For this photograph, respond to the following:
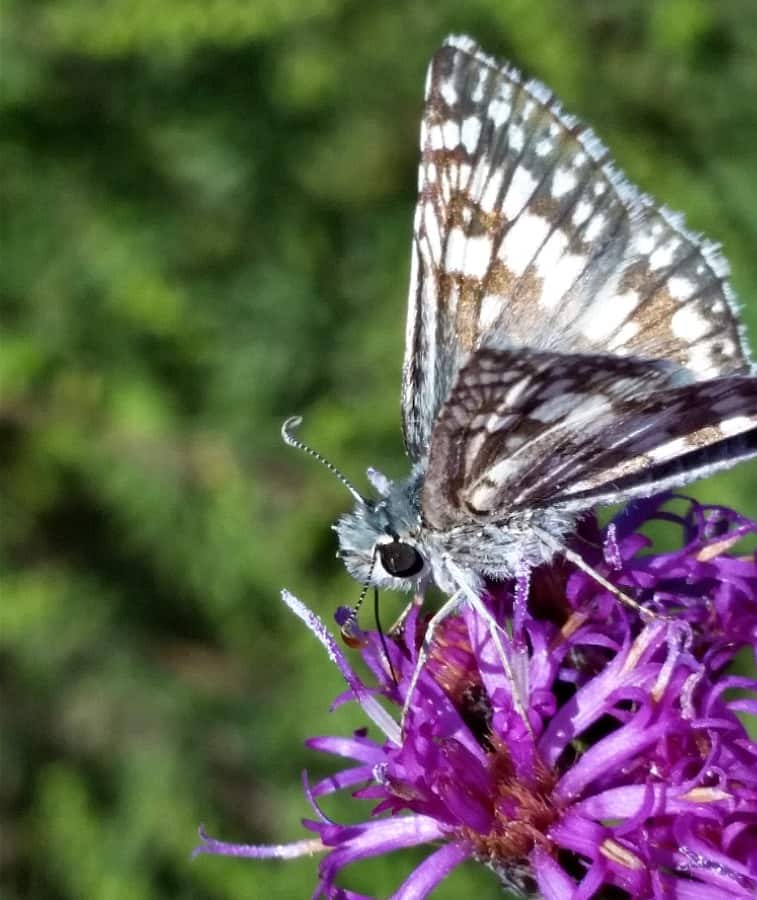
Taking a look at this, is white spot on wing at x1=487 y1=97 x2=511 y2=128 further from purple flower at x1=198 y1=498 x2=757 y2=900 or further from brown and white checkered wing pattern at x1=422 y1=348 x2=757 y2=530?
purple flower at x1=198 y1=498 x2=757 y2=900

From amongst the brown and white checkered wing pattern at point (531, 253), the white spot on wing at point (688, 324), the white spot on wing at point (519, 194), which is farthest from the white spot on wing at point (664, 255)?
the white spot on wing at point (519, 194)

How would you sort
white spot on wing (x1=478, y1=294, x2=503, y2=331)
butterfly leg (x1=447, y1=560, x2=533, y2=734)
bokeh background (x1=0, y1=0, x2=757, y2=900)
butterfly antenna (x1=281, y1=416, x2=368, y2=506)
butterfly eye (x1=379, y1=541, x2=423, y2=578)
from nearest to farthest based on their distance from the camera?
1. butterfly leg (x1=447, y1=560, x2=533, y2=734)
2. butterfly eye (x1=379, y1=541, x2=423, y2=578)
3. butterfly antenna (x1=281, y1=416, x2=368, y2=506)
4. white spot on wing (x1=478, y1=294, x2=503, y2=331)
5. bokeh background (x1=0, y1=0, x2=757, y2=900)

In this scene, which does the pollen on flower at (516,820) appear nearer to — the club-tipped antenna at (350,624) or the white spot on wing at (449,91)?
the club-tipped antenna at (350,624)

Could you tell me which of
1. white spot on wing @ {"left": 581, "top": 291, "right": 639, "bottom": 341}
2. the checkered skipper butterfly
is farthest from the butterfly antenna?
white spot on wing @ {"left": 581, "top": 291, "right": 639, "bottom": 341}

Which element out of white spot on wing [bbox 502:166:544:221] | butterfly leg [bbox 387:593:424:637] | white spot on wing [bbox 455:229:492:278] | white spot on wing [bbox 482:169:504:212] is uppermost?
white spot on wing [bbox 482:169:504:212]

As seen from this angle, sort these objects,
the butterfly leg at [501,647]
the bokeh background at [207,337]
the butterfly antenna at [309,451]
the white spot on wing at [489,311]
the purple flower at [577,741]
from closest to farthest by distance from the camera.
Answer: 1. the purple flower at [577,741]
2. the butterfly leg at [501,647]
3. the butterfly antenna at [309,451]
4. the white spot on wing at [489,311]
5. the bokeh background at [207,337]

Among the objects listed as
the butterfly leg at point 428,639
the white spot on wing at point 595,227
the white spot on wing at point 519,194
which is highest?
the white spot on wing at point 519,194
